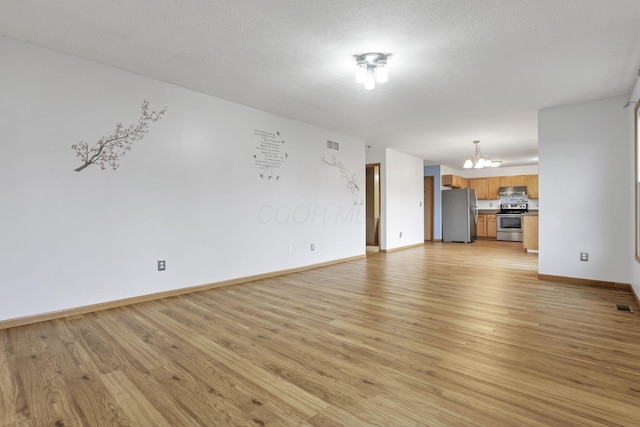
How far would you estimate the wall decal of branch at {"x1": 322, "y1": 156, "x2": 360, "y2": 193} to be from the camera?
584 centimetres

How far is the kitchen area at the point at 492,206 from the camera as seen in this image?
9.33 metres

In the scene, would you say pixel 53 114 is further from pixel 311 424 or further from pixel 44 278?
pixel 311 424

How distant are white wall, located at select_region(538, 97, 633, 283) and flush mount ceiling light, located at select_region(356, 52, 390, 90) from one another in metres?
3.00

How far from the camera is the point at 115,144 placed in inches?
128

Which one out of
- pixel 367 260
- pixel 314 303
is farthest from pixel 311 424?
pixel 367 260

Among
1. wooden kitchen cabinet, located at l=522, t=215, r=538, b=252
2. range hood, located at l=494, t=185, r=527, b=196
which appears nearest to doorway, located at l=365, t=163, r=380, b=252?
wooden kitchen cabinet, located at l=522, t=215, r=538, b=252

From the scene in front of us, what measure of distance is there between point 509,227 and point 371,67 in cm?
844

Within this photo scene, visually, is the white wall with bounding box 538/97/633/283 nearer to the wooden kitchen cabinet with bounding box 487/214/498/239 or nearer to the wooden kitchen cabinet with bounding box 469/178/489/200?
the wooden kitchen cabinet with bounding box 487/214/498/239

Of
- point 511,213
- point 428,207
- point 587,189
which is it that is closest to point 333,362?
point 587,189

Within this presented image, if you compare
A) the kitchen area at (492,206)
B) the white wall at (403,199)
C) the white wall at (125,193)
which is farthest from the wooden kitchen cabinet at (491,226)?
the white wall at (125,193)

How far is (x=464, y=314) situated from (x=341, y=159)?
12.6 feet

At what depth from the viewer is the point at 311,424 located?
4.73 ft

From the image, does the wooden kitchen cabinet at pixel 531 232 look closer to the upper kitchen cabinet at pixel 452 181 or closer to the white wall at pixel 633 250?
the upper kitchen cabinet at pixel 452 181

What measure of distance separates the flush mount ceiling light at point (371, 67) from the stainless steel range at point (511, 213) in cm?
809
